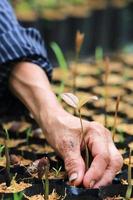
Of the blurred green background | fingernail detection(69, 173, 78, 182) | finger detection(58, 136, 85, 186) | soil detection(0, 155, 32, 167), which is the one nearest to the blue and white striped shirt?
soil detection(0, 155, 32, 167)

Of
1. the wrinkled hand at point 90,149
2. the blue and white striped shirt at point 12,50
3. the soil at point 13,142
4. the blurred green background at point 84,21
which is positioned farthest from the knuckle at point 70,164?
the blurred green background at point 84,21

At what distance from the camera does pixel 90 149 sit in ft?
5.15

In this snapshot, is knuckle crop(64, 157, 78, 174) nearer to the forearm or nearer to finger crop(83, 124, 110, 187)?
finger crop(83, 124, 110, 187)

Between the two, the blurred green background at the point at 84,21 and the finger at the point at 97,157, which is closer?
the finger at the point at 97,157

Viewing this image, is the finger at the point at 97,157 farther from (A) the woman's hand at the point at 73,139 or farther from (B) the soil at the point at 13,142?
(B) the soil at the point at 13,142

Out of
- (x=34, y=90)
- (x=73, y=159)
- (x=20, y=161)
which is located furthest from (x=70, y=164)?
(x=34, y=90)

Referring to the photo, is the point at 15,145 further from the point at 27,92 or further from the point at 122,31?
the point at 122,31

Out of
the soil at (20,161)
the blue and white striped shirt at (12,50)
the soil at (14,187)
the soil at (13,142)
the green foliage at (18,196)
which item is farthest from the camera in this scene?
the blue and white striped shirt at (12,50)

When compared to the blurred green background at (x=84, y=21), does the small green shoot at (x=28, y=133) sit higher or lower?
lower

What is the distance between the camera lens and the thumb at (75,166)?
1496 mm

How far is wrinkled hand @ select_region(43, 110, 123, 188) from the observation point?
1496mm

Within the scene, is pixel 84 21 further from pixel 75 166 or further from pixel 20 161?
pixel 75 166

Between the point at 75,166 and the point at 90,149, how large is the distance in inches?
3.1

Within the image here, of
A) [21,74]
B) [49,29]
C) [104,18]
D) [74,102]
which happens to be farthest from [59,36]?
[74,102]
